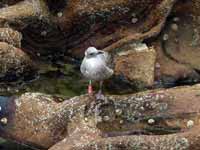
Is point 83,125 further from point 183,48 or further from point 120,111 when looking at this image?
point 183,48

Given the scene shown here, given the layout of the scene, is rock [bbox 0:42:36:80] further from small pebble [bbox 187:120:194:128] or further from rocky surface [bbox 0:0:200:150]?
small pebble [bbox 187:120:194:128]

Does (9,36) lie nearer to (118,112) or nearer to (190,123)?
(118,112)

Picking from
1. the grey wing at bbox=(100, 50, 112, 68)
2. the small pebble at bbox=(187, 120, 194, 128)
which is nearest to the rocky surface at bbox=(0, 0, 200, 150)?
the small pebble at bbox=(187, 120, 194, 128)

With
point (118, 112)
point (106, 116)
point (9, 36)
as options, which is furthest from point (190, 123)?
point (9, 36)

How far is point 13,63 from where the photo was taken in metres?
10.0

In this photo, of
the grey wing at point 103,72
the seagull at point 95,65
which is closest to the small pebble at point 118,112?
the seagull at point 95,65

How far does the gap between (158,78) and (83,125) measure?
7.88 ft

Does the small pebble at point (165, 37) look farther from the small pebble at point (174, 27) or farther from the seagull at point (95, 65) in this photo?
the seagull at point (95, 65)

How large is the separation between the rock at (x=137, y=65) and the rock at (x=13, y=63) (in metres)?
1.23

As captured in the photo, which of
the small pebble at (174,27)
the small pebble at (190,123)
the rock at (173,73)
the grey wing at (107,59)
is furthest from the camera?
the small pebble at (174,27)

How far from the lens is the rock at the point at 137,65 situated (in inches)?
402

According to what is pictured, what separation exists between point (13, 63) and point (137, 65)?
1.72 metres

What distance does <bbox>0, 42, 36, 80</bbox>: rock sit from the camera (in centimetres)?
984

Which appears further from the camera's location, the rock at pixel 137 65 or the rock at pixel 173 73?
the rock at pixel 173 73
